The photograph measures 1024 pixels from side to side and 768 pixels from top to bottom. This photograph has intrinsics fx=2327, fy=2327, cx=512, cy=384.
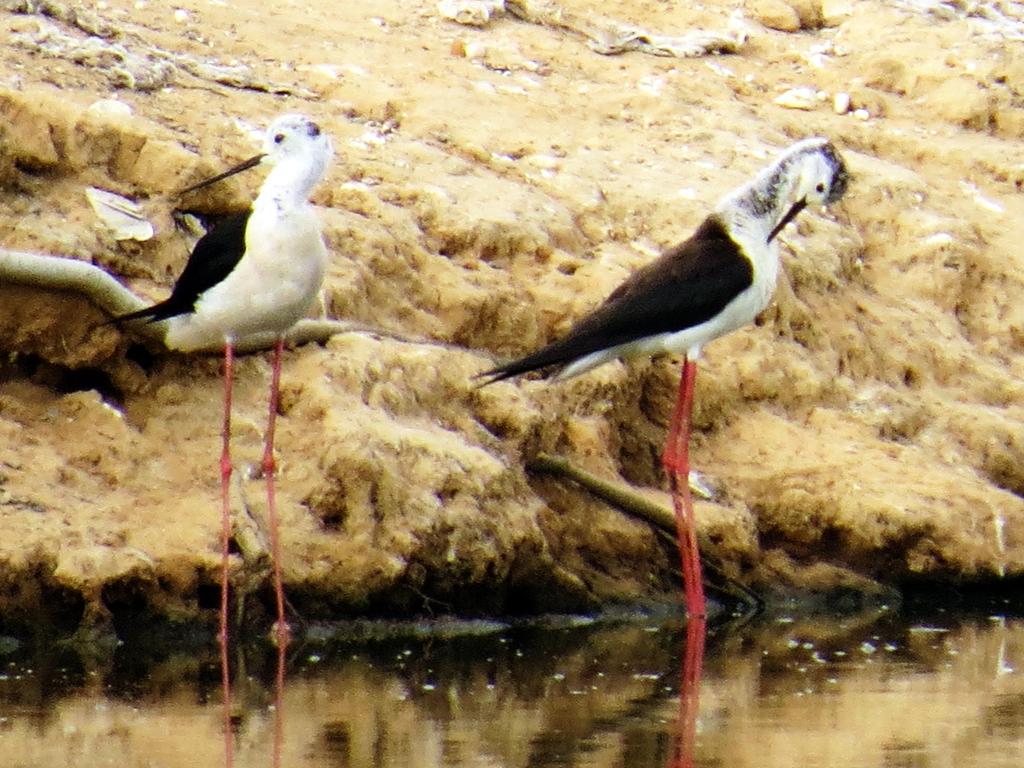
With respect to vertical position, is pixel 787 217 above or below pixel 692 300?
above

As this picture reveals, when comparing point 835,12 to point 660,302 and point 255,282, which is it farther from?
point 255,282

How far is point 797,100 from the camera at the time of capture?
12.4 metres

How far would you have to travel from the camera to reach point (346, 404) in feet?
28.5

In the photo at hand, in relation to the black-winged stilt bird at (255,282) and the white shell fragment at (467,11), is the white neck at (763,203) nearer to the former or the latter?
the black-winged stilt bird at (255,282)

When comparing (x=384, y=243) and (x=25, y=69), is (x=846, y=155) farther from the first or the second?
(x=25, y=69)

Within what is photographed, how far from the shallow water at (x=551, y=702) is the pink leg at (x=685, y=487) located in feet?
0.73

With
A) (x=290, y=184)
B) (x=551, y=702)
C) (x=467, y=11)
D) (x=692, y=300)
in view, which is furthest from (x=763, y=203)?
(x=467, y=11)

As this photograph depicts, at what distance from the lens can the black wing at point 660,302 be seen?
8.79m

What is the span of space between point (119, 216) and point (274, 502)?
1.41 m

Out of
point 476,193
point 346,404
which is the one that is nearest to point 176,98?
point 476,193

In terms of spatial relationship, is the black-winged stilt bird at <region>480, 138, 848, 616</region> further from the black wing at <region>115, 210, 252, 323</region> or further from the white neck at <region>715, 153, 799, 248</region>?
the black wing at <region>115, 210, 252, 323</region>

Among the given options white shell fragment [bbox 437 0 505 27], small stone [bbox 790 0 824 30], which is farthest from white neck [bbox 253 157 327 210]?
small stone [bbox 790 0 824 30]

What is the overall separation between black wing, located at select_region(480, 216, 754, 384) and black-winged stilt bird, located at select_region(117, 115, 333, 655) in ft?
2.66

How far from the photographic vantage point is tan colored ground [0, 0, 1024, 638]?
8375 mm
